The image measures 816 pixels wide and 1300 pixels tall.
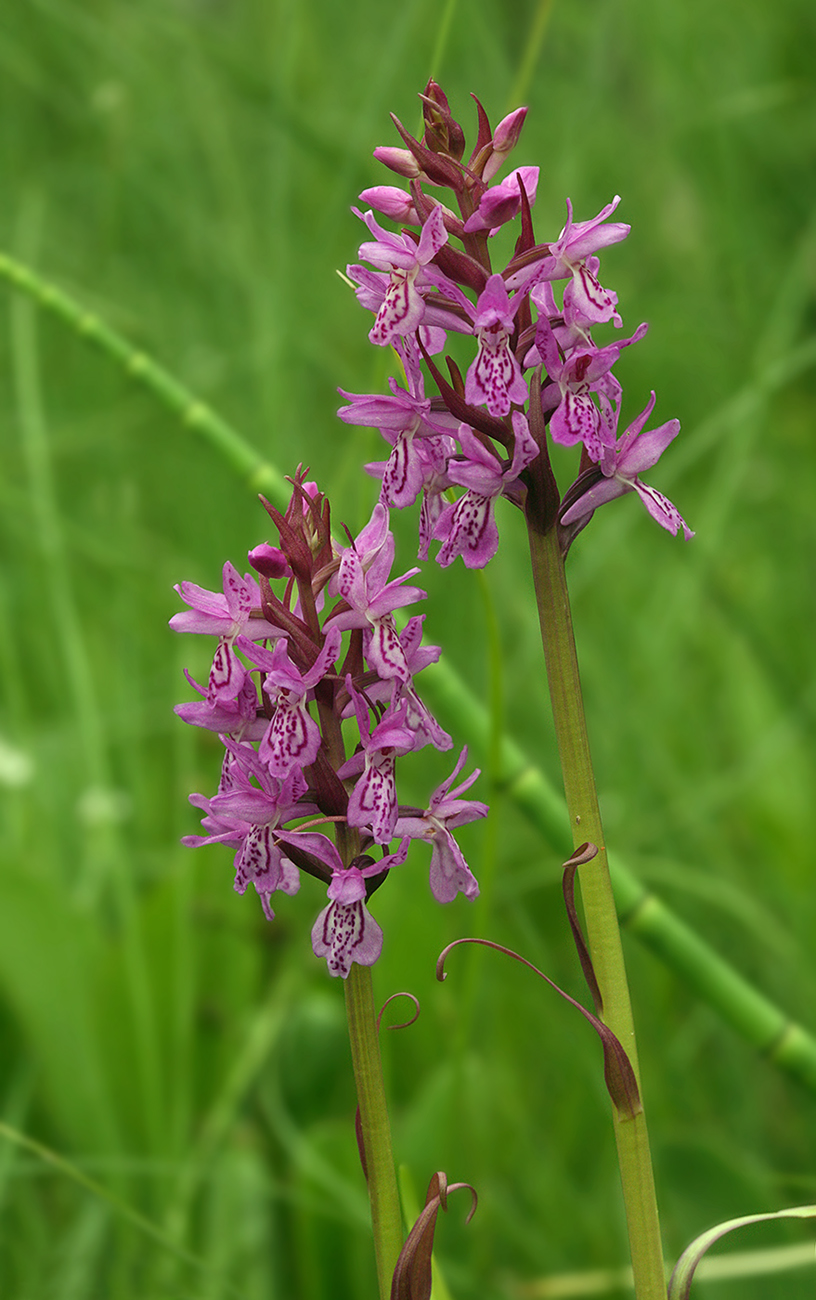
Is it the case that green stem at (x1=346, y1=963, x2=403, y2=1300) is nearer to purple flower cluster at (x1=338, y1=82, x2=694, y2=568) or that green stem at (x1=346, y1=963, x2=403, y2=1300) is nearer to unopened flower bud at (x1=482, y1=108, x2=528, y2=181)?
purple flower cluster at (x1=338, y1=82, x2=694, y2=568)

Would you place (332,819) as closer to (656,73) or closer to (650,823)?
(650,823)

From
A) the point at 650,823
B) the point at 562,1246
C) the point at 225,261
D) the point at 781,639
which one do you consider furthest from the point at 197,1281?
the point at 225,261

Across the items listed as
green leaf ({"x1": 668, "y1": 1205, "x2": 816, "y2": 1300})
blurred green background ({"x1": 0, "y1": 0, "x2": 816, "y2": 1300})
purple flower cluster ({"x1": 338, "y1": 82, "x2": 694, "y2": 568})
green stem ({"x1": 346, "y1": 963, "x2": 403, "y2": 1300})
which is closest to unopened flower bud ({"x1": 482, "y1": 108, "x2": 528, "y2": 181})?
purple flower cluster ({"x1": 338, "y1": 82, "x2": 694, "y2": 568})

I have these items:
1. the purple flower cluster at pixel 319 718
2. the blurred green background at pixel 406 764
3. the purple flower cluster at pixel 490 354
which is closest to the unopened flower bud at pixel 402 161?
the purple flower cluster at pixel 490 354

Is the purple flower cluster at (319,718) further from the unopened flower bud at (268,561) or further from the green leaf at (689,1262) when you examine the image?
the green leaf at (689,1262)

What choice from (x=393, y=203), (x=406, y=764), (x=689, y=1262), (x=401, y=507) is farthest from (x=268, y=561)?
(x=406, y=764)

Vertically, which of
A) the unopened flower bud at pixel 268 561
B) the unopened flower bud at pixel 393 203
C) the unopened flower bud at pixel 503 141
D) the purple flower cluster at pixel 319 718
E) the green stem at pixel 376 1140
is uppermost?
the unopened flower bud at pixel 503 141
